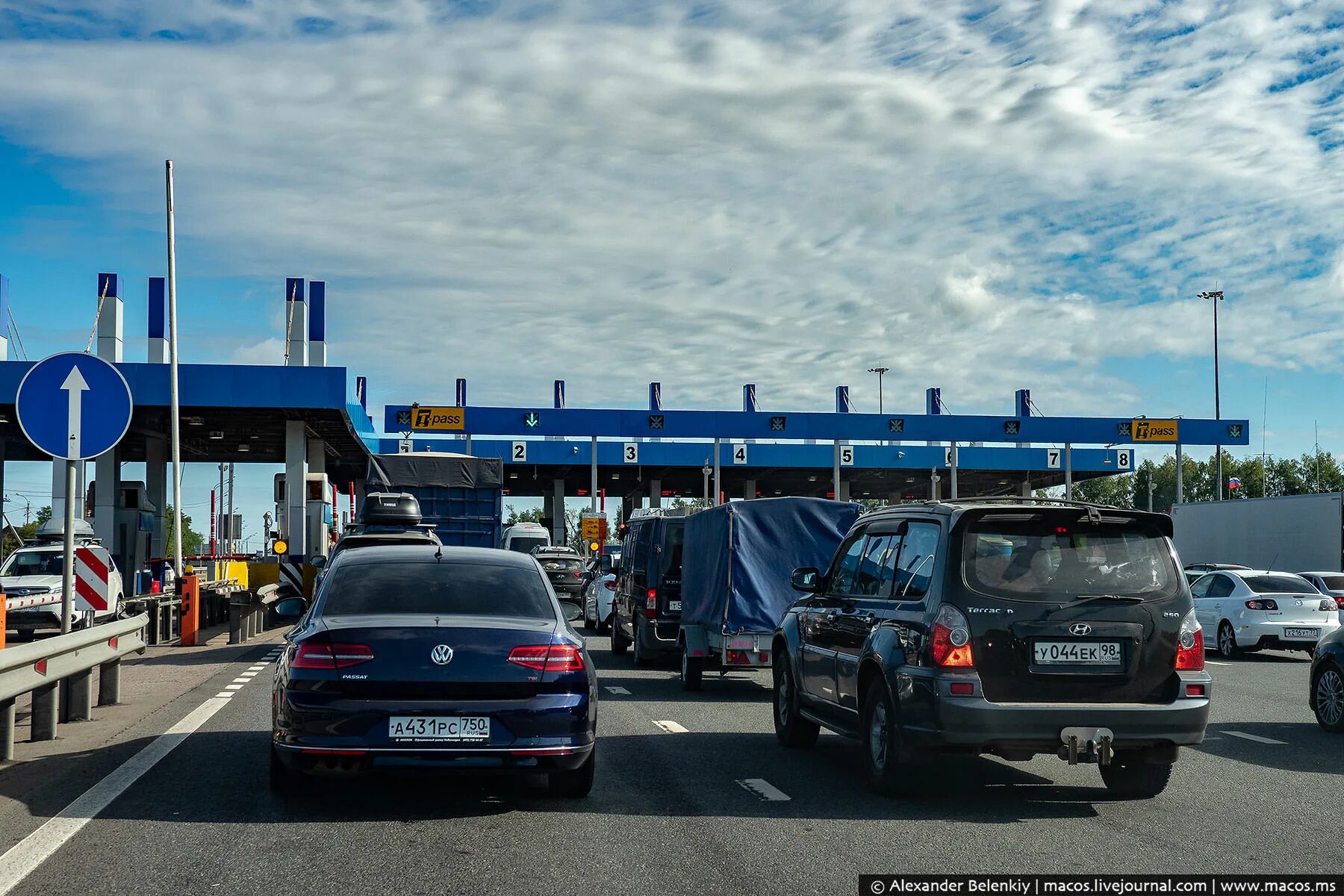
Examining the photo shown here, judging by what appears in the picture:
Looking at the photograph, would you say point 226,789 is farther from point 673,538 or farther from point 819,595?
point 673,538

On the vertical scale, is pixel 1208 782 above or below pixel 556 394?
below

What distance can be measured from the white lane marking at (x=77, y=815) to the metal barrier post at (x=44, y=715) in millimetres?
805

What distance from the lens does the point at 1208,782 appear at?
353 inches

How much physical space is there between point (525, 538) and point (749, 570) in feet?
98.1

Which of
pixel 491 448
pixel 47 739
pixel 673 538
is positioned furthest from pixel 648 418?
pixel 47 739

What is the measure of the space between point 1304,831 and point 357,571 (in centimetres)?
547

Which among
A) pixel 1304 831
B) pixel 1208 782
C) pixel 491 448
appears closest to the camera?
pixel 1304 831

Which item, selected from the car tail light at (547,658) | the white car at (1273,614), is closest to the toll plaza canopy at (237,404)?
the white car at (1273,614)

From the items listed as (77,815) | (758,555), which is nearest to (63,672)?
(77,815)

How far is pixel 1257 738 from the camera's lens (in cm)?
1148

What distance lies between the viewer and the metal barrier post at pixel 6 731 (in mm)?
9117

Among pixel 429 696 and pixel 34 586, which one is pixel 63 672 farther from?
pixel 34 586

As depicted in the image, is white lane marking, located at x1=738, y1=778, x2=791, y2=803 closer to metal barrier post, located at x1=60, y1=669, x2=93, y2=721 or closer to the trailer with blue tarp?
the trailer with blue tarp

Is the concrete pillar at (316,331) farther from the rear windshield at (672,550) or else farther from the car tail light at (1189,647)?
the car tail light at (1189,647)
